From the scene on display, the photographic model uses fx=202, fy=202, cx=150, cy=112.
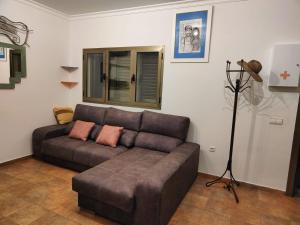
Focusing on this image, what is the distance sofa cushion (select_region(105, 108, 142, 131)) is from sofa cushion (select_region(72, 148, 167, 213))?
0.80 meters

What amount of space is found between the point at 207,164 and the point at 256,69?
1.56 m

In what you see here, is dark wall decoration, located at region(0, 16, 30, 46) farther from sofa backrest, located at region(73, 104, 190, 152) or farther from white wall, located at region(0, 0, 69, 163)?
sofa backrest, located at region(73, 104, 190, 152)

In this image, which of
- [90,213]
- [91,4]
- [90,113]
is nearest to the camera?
[90,213]

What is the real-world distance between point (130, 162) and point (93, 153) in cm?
65

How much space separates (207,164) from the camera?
3180 millimetres

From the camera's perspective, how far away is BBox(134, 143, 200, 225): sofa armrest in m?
1.80

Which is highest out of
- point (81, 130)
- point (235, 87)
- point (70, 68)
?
point (70, 68)

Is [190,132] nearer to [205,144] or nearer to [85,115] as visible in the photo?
[205,144]

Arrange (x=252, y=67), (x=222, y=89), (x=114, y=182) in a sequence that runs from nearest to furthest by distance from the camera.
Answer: (x=114, y=182) → (x=252, y=67) → (x=222, y=89)

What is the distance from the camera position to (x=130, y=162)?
2598mm

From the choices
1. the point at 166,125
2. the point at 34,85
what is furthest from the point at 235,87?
the point at 34,85

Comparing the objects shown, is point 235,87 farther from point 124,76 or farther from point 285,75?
point 124,76

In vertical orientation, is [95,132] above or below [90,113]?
below

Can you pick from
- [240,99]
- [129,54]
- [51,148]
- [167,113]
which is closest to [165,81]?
[167,113]
